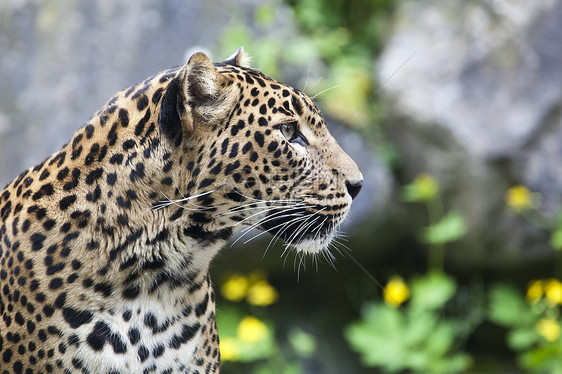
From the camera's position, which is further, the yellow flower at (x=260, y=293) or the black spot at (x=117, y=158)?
the yellow flower at (x=260, y=293)

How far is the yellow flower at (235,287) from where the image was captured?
18.7ft

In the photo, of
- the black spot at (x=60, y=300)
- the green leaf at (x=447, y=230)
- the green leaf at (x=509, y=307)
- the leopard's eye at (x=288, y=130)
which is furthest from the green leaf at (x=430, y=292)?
the black spot at (x=60, y=300)

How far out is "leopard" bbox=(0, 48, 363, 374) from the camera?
2629mm

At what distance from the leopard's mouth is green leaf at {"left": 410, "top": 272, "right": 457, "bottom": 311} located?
2.96 metres

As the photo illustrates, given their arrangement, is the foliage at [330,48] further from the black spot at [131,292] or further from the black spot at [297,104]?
the black spot at [131,292]

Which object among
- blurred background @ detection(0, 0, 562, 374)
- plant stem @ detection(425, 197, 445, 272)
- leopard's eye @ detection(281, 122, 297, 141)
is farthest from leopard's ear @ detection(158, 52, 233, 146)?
plant stem @ detection(425, 197, 445, 272)

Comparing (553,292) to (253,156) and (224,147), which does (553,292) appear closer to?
(253,156)

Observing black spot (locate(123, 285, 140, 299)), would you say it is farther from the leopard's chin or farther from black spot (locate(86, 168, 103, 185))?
the leopard's chin

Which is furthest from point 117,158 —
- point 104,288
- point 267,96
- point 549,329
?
point 549,329

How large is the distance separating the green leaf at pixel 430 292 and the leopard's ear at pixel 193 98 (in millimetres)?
3577

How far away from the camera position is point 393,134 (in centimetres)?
623

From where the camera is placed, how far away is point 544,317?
19.6ft

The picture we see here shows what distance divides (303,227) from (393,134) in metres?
3.46

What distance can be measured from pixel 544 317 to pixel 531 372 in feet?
1.75
